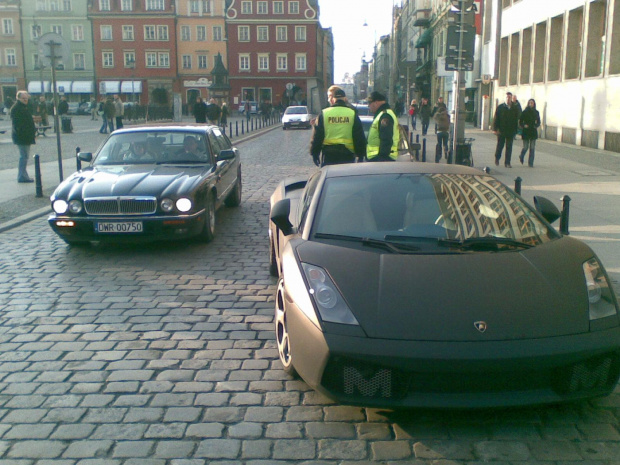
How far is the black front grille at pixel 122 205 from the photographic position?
7.79m

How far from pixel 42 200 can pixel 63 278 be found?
236 inches

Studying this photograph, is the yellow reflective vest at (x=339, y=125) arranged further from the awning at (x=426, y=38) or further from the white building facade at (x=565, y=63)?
the awning at (x=426, y=38)

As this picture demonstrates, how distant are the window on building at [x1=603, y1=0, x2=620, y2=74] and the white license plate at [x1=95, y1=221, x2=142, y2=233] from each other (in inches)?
761

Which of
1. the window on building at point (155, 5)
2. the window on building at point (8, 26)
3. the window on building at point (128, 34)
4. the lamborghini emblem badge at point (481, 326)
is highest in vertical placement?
the window on building at point (155, 5)

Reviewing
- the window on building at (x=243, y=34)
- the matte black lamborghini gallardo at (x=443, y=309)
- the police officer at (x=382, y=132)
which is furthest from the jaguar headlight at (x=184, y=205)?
the window on building at (x=243, y=34)

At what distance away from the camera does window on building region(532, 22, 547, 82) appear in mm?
31078

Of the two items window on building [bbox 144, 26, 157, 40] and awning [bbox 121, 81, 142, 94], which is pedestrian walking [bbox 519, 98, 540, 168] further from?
window on building [bbox 144, 26, 157, 40]

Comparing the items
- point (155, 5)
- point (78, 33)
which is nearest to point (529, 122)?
point (155, 5)

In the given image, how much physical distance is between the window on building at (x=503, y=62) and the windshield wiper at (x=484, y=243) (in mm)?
34314

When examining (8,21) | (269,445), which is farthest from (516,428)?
(8,21)

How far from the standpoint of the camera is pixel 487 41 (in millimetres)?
40375

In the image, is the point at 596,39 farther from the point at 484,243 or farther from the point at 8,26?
the point at 8,26

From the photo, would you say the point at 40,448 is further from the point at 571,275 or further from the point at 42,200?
the point at 42,200

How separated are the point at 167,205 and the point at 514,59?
31.5 metres
